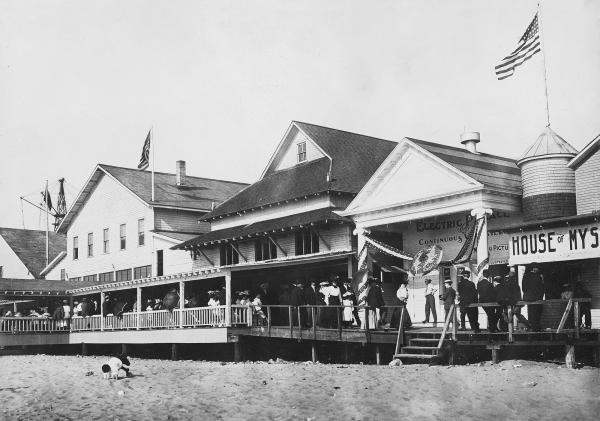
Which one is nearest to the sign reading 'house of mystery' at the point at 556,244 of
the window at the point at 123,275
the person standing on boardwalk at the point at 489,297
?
the person standing on boardwalk at the point at 489,297

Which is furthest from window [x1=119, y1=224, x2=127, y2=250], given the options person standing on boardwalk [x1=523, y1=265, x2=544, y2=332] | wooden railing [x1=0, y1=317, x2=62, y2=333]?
person standing on boardwalk [x1=523, y1=265, x2=544, y2=332]

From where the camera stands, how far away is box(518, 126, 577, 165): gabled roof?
22297mm

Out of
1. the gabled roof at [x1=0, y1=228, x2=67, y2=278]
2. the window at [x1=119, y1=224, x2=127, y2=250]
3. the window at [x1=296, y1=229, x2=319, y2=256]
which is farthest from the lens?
the gabled roof at [x1=0, y1=228, x2=67, y2=278]

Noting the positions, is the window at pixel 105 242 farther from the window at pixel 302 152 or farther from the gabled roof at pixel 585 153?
the gabled roof at pixel 585 153

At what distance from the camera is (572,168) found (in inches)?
850

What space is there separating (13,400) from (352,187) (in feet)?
51.1

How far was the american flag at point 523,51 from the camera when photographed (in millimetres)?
22672

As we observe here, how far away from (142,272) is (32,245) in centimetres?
2154

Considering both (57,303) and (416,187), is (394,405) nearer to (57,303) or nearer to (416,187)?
(416,187)

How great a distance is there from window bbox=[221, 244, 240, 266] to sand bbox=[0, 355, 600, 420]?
45.1 feet

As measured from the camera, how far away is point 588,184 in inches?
834

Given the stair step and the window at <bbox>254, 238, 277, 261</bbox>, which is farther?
the window at <bbox>254, 238, 277, 261</bbox>

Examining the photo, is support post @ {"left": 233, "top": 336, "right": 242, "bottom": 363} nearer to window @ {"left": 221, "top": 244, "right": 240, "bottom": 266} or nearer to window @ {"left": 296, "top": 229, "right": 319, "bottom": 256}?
window @ {"left": 296, "top": 229, "right": 319, "bottom": 256}

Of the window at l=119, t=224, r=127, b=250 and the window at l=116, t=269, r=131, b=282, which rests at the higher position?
the window at l=119, t=224, r=127, b=250
